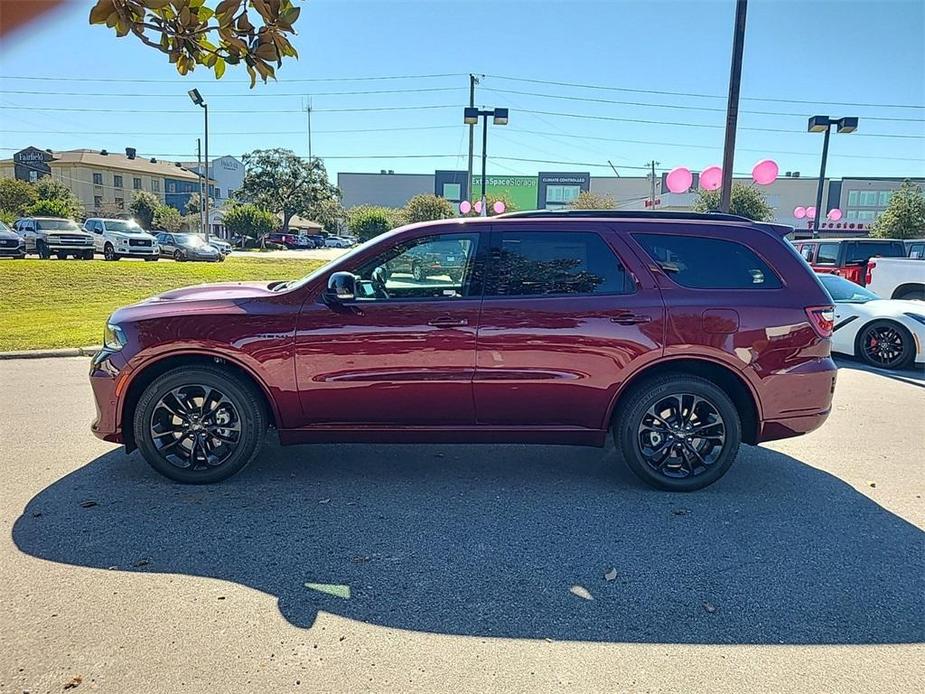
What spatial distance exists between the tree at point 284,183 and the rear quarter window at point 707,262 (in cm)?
7212

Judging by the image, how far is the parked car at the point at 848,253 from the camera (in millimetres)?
15195

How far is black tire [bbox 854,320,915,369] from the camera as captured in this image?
899 cm

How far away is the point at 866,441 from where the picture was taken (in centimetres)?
566

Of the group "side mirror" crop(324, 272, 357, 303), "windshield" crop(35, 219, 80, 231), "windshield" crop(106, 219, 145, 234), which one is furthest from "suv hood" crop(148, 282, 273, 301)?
"windshield" crop(106, 219, 145, 234)

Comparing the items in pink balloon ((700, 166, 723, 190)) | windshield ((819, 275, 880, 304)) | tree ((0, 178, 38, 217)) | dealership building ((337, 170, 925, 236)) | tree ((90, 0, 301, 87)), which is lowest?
windshield ((819, 275, 880, 304))

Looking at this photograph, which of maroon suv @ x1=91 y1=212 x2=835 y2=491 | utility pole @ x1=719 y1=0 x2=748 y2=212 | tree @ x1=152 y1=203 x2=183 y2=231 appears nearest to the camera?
maroon suv @ x1=91 y1=212 x2=835 y2=491

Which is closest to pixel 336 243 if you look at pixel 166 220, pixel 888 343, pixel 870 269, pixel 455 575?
pixel 166 220

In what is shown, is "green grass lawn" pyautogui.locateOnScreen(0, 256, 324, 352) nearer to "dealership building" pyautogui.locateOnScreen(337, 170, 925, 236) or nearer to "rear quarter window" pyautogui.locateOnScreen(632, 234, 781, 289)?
"rear quarter window" pyautogui.locateOnScreen(632, 234, 781, 289)

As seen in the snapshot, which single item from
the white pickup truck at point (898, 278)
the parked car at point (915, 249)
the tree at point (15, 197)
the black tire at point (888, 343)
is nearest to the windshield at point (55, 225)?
the black tire at point (888, 343)

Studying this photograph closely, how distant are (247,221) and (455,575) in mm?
61970

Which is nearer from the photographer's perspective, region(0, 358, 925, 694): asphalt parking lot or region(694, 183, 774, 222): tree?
region(0, 358, 925, 694): asphalt parking lot

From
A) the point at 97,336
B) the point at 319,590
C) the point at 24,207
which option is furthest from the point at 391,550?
the point at 24,207

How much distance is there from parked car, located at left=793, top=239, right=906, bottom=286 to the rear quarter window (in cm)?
1249

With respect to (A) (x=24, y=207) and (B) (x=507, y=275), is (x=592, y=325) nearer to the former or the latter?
(B) (x=507, y=275)
